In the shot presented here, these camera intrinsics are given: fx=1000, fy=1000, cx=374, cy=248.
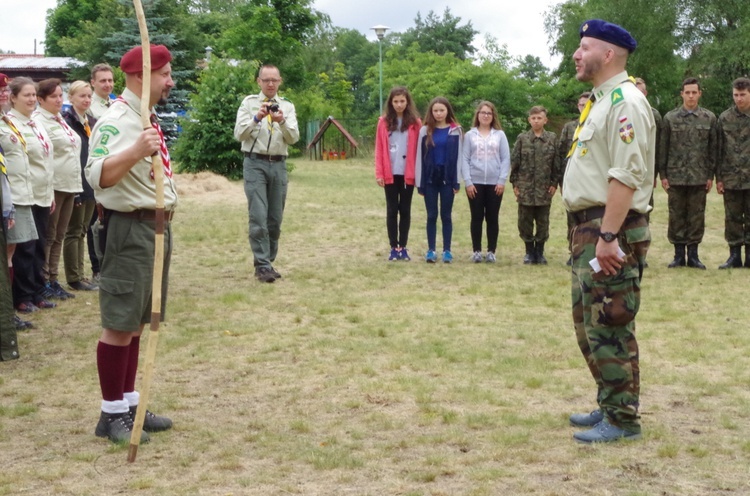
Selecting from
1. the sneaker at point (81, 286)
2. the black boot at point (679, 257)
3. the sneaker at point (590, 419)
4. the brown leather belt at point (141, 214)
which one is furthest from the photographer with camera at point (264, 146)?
the sneaker at point (590, 419)

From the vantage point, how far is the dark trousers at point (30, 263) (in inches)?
352

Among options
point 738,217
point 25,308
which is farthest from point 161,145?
point 738,217

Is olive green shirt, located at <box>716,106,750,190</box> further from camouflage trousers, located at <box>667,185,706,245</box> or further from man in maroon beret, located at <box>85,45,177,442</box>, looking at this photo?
man in maroon beret, located at <box>85,45,177,442</box>

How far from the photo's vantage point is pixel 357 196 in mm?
21766

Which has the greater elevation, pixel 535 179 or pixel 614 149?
pixel 614 149

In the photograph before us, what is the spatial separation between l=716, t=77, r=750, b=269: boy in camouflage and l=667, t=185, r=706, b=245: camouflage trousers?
288 mm

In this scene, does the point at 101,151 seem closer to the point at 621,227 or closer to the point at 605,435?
the point at 621,227

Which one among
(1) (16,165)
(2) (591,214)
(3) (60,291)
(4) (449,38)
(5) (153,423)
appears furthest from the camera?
(4) (449,38)

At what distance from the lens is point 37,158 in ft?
29.0

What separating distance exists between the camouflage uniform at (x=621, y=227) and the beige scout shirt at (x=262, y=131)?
5550mm

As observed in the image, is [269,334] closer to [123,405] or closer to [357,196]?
[123,405]

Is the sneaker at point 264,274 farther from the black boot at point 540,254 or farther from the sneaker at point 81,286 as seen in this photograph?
the black boot at point 540,254

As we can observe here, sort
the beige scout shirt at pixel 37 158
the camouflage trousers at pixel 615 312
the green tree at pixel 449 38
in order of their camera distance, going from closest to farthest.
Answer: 1. the camouflage trousers at pixel 615 312
2. the beige scout shirt at pixel 37 158
3. the green tree at pixel 449 38

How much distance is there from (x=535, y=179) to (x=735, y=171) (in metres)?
2.30
